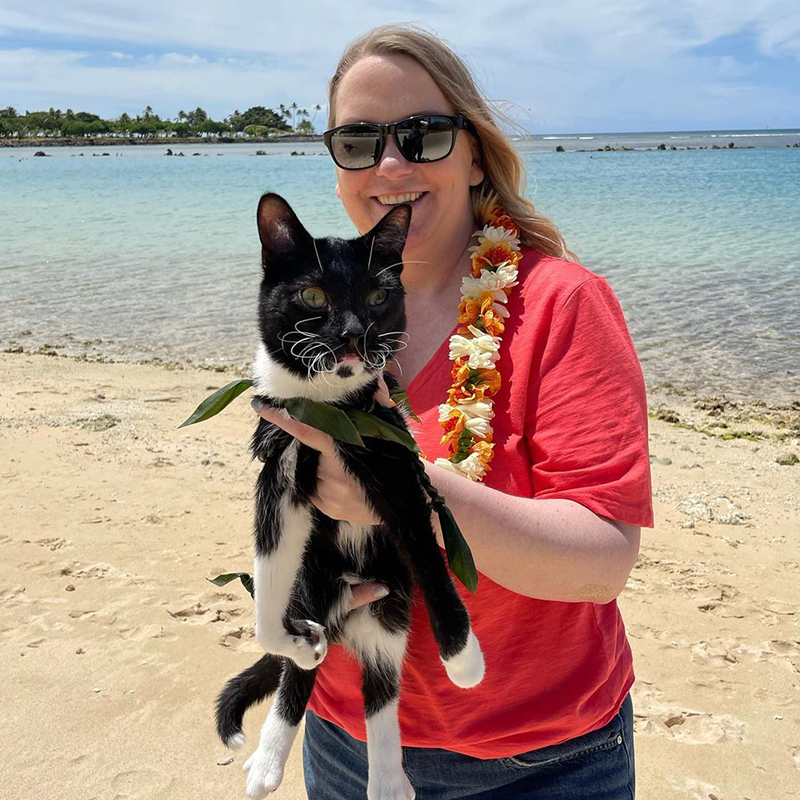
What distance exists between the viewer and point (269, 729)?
198 cm

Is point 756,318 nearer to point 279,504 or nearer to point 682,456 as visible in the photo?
point 682,456

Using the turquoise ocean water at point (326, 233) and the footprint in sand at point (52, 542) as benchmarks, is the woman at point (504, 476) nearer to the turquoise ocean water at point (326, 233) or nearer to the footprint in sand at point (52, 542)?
the turquoise ocean water at point (326, 233)

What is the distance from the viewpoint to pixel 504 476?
1702mm

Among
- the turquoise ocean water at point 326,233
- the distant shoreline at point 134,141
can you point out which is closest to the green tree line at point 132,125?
the distant shoreline at point 134,141

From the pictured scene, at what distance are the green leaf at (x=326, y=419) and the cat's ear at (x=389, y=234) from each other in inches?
15.4

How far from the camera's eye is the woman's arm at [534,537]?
150 cm

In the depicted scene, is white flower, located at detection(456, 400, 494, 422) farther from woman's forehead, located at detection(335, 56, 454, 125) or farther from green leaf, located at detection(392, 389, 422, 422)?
woman's forehead, located at detection(335, 56, 454, 125)

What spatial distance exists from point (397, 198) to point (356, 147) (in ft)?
0.54

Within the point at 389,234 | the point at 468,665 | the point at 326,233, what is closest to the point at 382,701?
the point at 468,665

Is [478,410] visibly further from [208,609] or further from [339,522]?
[208,609]

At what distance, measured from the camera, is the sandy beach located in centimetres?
308

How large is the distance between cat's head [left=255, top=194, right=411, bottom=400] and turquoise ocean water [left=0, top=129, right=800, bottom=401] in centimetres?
83

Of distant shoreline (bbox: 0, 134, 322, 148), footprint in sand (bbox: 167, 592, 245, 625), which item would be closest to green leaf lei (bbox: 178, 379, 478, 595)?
footprint in sand (bbox: 167, 592, 245, 625)

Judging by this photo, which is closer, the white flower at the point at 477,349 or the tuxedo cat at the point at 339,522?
the tuxedo cat at the point at 339,522
